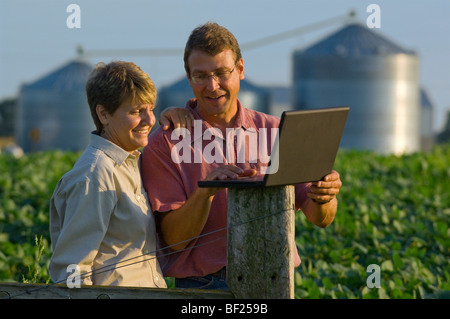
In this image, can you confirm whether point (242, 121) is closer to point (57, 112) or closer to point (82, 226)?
point (82, 226)

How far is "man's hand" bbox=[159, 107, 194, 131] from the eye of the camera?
2.95 m

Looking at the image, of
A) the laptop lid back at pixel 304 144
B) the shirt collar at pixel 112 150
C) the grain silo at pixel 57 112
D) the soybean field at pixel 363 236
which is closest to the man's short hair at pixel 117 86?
the shirt collar at pixel 112 150

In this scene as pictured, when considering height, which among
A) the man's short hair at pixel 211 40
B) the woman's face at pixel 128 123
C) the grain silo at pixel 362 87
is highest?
the grain silo at pixel 362 87

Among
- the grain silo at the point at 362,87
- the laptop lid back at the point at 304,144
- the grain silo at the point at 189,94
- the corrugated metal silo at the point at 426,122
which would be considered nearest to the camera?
the laptop lid back at the point at 304,144

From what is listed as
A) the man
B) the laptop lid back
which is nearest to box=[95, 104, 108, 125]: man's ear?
the man

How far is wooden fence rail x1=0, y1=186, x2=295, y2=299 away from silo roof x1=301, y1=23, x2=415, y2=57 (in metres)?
22.8

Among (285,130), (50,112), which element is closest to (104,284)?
(285,130)

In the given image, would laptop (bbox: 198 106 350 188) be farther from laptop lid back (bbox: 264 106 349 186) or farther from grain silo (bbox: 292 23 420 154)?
grain silo (bbox: 292 23 420 154)

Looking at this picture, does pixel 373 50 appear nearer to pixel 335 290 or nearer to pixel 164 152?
pixel 335 290

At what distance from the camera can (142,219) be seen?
2.82 metres

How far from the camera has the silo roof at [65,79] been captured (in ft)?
104

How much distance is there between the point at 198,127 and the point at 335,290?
2.47 m

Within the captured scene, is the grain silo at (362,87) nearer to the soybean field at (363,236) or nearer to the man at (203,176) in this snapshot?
the soybean field at (363,236)

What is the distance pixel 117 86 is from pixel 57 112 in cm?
2958
